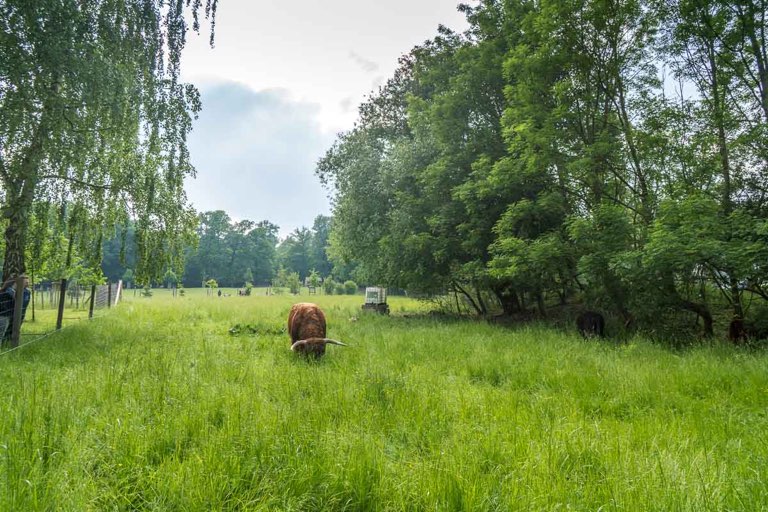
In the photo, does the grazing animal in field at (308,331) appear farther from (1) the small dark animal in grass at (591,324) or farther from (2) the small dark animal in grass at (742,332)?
(2) the small dark animal in grass at (742,332)

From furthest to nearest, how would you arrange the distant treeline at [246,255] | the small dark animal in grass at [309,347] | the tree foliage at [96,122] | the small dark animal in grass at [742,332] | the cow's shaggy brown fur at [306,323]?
the distant treeline at [246,255] < the small dark animal in grass at [742,332] < the cow's shaggy brown fur at [306,323] < the small dark animal in grass at [309,347] < the tree foliage at [96,122]

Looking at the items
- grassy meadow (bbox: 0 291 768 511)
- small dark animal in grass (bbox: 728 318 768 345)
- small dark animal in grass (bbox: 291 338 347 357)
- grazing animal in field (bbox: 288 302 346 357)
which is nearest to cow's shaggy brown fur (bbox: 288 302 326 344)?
grazing animal in field (bbox: 288 302 346 357)

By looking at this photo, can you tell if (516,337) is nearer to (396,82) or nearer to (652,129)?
(652,129)

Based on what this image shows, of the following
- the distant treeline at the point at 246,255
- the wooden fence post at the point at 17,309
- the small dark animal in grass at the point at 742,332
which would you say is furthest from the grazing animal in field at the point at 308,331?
the distant treeline at the point at 246,255

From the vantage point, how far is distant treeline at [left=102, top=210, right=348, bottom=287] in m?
92.4

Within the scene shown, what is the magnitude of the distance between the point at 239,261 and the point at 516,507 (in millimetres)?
101422

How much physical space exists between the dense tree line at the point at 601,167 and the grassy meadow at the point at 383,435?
3451 millimetres

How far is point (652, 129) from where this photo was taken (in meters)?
10.2

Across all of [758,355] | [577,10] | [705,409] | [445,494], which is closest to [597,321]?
[758,355]

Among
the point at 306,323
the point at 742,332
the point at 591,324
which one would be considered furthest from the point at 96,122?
the point at 742,332

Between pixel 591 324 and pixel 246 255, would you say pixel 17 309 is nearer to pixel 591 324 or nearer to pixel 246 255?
pixel 591 324

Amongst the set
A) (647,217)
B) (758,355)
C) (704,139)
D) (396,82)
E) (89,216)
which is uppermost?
(396,82)

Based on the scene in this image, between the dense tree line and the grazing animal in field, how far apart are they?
19.6 ft

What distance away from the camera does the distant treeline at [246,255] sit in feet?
303
